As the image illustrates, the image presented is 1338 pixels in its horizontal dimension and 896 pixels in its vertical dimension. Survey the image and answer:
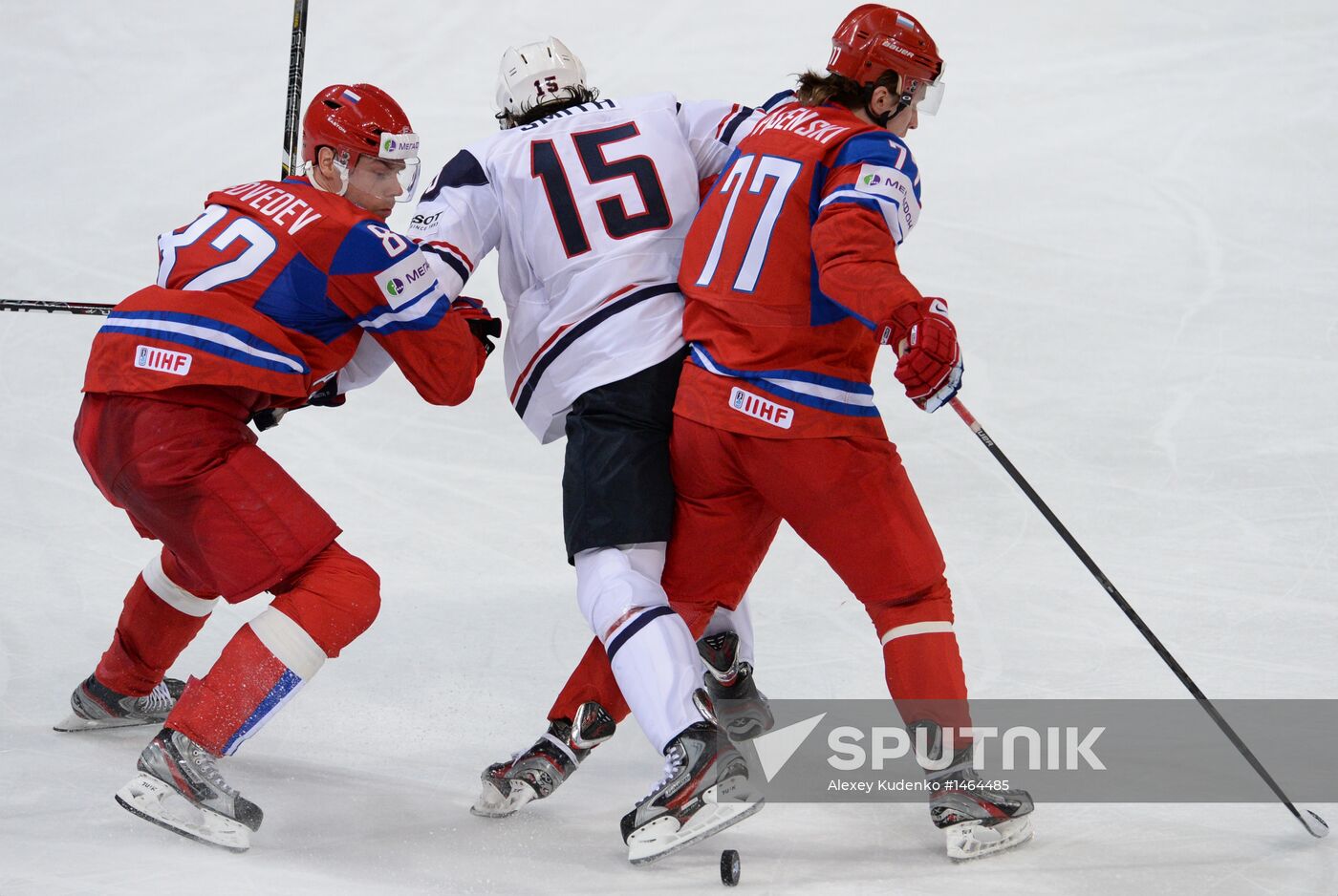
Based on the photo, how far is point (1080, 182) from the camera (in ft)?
22.4

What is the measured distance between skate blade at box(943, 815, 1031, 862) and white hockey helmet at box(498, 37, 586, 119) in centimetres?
165

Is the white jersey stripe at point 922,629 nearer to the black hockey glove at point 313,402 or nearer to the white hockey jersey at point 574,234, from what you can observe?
the white hockey jersey at point 574,234

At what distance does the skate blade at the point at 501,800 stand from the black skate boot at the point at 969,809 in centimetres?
73

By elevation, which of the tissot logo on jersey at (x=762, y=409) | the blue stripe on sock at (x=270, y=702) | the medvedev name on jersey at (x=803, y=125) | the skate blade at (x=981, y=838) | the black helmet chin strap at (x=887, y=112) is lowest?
the skate blade at (x=981, y=838)

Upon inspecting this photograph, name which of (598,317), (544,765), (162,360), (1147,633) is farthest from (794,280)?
(162,360)

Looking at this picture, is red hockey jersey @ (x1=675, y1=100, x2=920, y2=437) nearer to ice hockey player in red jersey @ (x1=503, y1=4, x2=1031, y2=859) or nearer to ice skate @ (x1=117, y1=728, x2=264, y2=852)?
ice hockey player in red jersey @ (x1=503, y1=4, x2=1031, y2=859)

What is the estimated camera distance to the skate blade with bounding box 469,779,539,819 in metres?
2.83

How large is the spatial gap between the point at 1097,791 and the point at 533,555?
194cm

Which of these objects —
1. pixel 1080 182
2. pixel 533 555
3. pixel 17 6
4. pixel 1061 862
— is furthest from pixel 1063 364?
pixel 17 6

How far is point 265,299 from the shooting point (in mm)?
2709

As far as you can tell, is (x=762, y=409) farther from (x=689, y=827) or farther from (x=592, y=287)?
(x=689, y=827)

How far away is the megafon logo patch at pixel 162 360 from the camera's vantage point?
266 cm

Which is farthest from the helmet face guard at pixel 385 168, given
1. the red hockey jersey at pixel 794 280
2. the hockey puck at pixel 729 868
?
the hockey puck at pixel 729 868

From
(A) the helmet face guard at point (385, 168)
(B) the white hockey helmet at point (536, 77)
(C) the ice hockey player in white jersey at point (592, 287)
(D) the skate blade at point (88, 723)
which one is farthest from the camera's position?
(D) the skate blade at point (88, 723)
